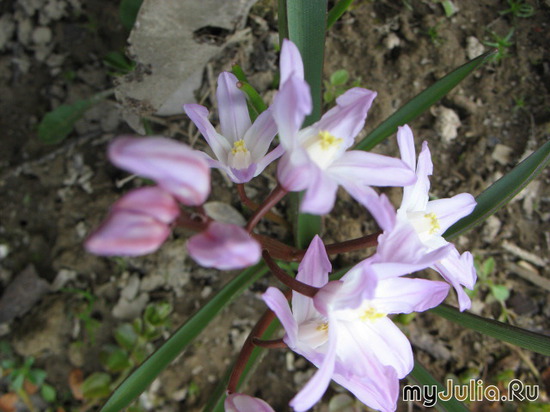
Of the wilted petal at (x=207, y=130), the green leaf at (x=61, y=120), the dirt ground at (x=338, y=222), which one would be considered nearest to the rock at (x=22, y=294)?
the dirt ground at (x=338, y=222)

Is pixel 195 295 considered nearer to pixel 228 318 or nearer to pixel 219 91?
pixel 228 318

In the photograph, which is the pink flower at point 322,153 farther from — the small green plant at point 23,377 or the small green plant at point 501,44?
the small green plant at point 23,377

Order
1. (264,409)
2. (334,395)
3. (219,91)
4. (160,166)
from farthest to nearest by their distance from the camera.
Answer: (334,395)
(219,91)
(264,409)
(160,166)

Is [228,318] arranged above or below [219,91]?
below

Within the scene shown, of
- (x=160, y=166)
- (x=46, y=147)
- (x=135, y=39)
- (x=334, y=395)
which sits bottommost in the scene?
(x=334, y=395)

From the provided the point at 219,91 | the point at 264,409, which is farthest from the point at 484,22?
the point at 264,409

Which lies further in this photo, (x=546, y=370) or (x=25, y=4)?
(x=25, y=4)

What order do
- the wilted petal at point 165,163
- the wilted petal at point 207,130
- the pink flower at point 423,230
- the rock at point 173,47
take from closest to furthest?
the wilted petal at point 165,163, the pink flower at point 423,230, the wilted petal at point 207,130, the rock at point 173,47
